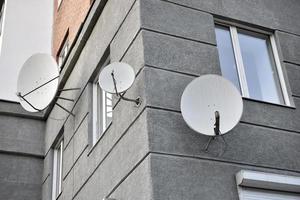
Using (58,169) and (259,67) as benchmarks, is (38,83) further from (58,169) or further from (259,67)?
(259,67)

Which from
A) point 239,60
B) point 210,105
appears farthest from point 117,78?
point 239,60

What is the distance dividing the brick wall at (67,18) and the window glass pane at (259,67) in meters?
4.57

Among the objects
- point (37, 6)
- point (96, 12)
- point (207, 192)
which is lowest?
point (207, 192)

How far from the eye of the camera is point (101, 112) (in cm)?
979

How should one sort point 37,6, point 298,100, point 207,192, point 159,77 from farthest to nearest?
point 37,6, point 298,100, point 159,77, point 207,192

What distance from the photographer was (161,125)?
7121mm

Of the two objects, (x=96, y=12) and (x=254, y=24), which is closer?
(x=254, y=24)

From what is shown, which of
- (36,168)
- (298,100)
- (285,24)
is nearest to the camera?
(298,100)

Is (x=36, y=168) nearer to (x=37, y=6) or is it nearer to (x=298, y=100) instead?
(x=37, y=6)

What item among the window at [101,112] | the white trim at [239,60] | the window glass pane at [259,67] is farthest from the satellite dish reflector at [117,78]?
the window glass pane at [259,67]

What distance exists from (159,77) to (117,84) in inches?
29.0

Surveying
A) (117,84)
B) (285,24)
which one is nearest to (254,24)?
(285,24)

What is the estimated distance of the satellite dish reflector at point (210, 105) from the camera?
23.2ft

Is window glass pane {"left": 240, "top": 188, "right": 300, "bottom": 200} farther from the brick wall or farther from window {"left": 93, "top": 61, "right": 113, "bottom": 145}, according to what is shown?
the brick wall
